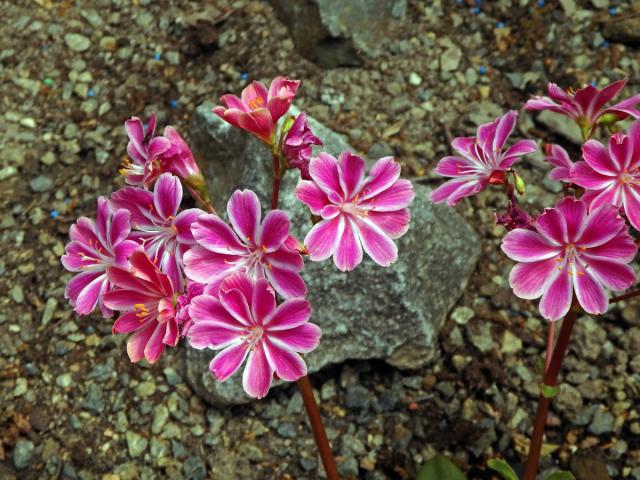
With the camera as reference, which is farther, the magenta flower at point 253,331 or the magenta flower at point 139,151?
the magenta flower at point 139,151

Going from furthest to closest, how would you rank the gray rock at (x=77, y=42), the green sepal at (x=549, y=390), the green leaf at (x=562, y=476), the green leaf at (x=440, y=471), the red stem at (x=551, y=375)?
the gray rock at (x=77, y=42) → the green leaf at (x=440, y=471) → the green leaf at (x=562, y=476) → the green sepal at (x=549, y=390) → the red stem at (x=551, y=375)

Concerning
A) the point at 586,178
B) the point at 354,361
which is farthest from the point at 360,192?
the point at 354,361

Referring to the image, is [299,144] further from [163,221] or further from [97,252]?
[97,252]

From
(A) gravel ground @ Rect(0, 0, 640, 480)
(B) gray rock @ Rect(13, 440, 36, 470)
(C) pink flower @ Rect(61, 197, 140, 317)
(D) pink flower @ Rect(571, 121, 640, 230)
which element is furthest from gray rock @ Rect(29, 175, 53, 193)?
(D) pink flower @ Rect(571, 121, 640, 230)

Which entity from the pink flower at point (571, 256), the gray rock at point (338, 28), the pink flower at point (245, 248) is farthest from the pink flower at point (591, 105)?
the gray rock at point (338, 28)

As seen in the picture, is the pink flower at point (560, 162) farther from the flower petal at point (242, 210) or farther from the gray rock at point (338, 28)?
the gray rock at point (338, 28)

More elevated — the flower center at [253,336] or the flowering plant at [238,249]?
the flowering plant at [238,249]
